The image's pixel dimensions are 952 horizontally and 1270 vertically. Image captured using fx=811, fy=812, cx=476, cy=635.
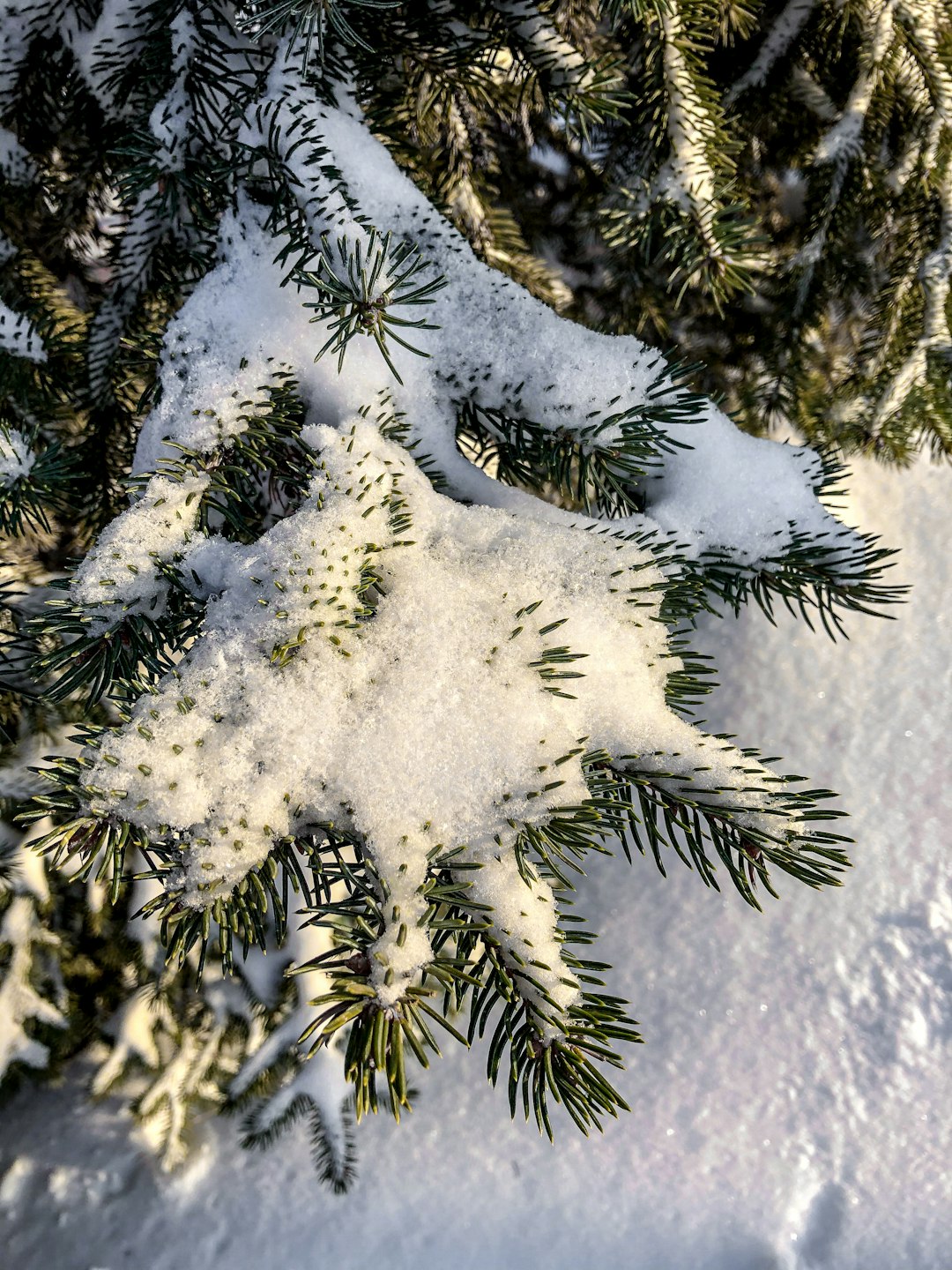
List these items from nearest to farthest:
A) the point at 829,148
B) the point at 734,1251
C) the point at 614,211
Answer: the point at 614,211
the point at 829,148
the point at 734,1251

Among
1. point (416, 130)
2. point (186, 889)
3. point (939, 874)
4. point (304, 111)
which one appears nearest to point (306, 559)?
point (186, 889)

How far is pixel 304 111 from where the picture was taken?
1.00 meters

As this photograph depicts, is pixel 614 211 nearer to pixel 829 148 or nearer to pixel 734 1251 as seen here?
pixel 829 148

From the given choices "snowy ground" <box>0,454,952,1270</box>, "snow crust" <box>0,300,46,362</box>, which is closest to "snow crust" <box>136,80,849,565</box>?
"snow crust" <box>0,300,46,362</box>

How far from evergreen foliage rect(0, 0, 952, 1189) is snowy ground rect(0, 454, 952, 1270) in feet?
2.76

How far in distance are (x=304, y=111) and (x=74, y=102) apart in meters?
0.70

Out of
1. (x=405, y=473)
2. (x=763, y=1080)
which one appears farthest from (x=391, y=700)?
(x=763, y=1080)

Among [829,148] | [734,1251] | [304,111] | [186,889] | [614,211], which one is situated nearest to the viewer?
[186,889]

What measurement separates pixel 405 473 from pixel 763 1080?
2223 millimetres

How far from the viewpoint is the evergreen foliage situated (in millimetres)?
704

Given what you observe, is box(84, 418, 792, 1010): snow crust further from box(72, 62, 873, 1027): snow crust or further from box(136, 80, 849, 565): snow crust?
box(136, 80, 849, 565): snow crust

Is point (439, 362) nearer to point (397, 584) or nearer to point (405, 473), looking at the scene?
point (405, 473)

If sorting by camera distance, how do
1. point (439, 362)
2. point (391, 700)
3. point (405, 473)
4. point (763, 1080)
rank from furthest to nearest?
point (763, 1080) → point (439, 362) → point (405, 473) → point (391, 700)

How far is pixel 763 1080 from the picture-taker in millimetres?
2312
